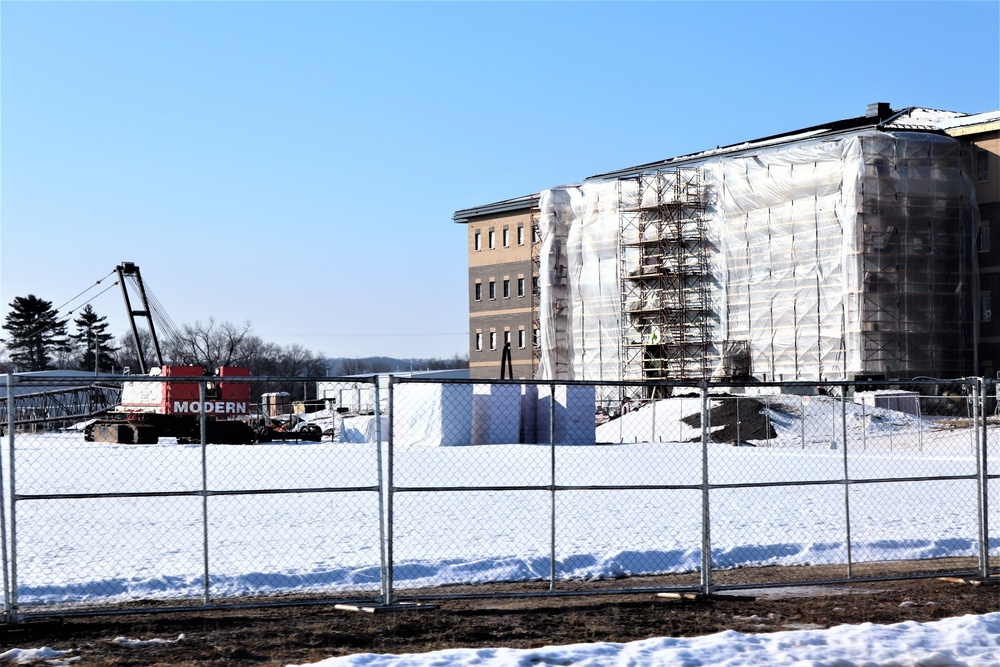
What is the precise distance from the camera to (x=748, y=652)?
9.32 m

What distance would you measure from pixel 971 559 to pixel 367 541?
8037mm

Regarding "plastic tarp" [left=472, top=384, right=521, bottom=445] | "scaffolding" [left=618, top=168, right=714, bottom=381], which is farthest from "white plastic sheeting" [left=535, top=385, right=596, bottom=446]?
"scaffolding" [left=618, top=168, right=714, bottom=381]

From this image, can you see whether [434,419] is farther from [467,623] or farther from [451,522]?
[467,623]

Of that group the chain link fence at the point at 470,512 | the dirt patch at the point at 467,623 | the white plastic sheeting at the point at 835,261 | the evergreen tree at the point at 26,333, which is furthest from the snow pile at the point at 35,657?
the evergreen tree at the point at 26,333

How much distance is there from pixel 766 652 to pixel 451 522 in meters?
9.64

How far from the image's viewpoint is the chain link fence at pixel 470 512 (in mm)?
12375

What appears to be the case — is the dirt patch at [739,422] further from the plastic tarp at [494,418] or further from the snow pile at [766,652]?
the snow pile at [766,652]

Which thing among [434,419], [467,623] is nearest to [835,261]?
[434,419]

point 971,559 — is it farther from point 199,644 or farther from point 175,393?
point 175,393

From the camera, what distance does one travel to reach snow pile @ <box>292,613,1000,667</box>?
897 cm

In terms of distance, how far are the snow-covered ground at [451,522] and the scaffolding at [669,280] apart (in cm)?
2937

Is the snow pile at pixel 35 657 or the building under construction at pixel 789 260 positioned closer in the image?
the snow pile at pixel 35 657

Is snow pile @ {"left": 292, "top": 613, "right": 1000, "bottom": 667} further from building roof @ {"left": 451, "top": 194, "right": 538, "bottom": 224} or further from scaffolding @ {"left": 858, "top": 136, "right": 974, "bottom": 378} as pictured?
building roof @ {"left": 451, "top": 194, "right": 538, "bottom": 224}

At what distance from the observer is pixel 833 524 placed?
18.0 meters
